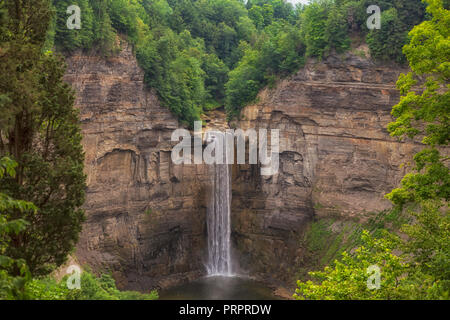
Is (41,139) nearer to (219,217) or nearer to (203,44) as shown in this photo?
(219,217)

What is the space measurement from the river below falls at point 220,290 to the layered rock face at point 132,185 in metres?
1.83

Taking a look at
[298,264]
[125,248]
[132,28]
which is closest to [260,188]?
[298,264]

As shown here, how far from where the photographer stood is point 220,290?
39.6m

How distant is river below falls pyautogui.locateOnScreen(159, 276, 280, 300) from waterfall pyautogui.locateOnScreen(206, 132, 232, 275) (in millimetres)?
2698

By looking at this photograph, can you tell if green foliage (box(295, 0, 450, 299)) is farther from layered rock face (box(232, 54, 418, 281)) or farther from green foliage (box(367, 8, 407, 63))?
green foliage (box(367, 8, 407, 63))

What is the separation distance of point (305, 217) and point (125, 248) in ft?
50.4

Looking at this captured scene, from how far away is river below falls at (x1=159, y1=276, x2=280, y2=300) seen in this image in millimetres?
38125

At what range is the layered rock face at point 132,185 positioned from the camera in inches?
1490

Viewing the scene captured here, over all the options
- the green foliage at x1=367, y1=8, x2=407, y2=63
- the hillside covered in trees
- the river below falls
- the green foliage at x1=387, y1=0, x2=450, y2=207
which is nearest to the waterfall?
the river below falls

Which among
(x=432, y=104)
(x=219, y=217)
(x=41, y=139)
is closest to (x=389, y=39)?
(x=219, y=217)

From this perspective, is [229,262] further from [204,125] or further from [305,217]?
[204,125]

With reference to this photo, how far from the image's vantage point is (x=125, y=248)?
4025 cm

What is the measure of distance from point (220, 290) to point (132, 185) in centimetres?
1119

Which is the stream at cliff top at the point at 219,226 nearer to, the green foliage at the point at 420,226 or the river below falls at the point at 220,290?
the river below falls at the point at 220,290
